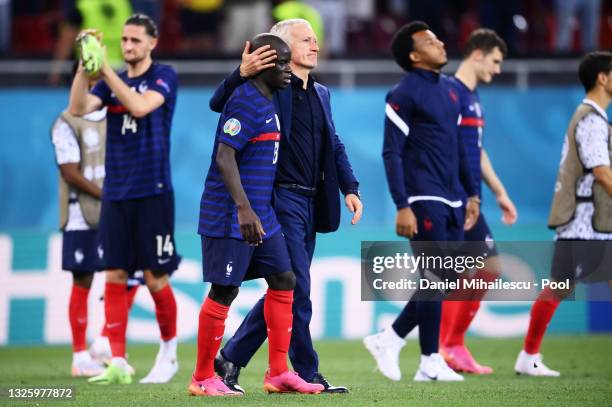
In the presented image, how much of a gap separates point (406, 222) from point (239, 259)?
2241 millimetres

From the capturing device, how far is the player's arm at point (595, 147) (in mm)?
9609

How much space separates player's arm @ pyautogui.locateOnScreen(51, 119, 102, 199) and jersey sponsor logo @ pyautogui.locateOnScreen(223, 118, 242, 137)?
11.3 ft

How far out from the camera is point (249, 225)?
24.2 feet

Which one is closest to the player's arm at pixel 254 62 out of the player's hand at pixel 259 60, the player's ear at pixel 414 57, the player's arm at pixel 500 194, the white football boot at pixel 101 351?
the player's hand at pixel 259 60

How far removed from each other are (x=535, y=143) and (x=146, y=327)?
4.97 m

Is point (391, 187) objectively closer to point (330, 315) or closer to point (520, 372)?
point (520, 372)

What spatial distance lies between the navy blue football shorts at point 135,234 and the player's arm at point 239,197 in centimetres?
227

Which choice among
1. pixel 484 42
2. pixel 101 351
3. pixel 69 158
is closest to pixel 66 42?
pixel 69 158

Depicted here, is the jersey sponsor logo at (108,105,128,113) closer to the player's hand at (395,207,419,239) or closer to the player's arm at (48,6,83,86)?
the player's hand at (395,207,419,239)

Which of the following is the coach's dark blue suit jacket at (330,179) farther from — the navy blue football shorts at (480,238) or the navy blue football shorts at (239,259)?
the navy blue football shorts at (480,238)

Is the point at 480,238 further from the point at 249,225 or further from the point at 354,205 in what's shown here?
the point at 249,225

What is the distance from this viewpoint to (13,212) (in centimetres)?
1448

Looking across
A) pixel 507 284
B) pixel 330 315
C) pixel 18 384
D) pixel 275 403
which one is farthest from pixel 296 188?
pixel 330 315

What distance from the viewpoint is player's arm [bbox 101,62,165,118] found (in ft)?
30.2
